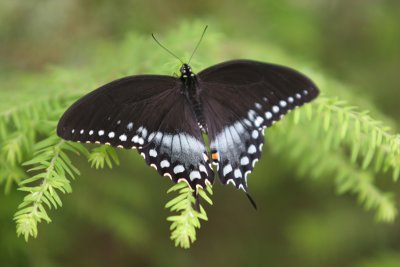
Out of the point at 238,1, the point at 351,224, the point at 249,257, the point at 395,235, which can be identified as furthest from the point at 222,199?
the point at 238,1

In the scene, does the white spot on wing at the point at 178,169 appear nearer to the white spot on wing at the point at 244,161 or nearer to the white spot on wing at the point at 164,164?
the white spot on wing at the point at 164,164

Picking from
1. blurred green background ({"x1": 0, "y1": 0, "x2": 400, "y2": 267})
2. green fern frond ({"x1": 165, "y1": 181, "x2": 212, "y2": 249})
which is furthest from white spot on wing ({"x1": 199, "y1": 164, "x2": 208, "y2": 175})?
blurred green background ({"x1": 0, "y1": 0, "x2": 400, "y2": 267})

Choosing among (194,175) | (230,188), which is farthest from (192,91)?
(230,188)

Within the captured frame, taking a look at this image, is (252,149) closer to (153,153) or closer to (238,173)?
(238,173)

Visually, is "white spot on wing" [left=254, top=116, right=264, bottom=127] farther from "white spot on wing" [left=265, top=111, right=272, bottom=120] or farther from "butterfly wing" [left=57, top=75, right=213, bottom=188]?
"butterfly wing" [left=57, top=75, right=213, bottom=188]

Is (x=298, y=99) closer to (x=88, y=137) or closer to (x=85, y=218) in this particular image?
(x=88, y=137)

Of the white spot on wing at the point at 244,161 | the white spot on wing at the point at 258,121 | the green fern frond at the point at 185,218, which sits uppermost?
the white spot on wing at the point at 258,121

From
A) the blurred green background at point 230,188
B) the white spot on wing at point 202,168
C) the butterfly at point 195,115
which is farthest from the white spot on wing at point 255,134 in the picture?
the blurred green background at point 230,188
